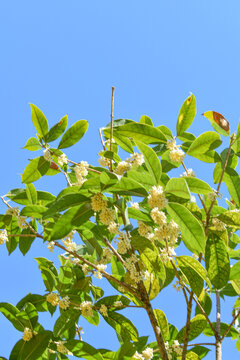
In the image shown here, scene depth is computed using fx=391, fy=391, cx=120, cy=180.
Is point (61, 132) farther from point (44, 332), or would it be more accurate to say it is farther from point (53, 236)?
point (44, 332)

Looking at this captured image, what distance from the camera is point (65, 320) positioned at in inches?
93.9

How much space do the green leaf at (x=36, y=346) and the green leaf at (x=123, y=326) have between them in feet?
1.32

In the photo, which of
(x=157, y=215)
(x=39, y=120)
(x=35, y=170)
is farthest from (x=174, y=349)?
(x=39, y=120)

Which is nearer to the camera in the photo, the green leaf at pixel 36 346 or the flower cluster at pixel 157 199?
the flower cluster at pixel 157 199

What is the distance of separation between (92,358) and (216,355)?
2.34 feet

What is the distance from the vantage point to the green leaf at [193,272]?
6.73 ft

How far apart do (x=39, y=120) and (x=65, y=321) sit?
1.23m

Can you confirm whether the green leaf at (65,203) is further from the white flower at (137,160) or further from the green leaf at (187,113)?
the green leaf at (187,113)

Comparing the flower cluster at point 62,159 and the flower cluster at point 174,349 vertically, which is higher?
the flower cluster at point 62,159

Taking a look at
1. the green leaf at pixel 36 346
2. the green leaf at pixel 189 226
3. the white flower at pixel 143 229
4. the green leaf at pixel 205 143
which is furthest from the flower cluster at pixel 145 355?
the green leaf at pixel 205 143

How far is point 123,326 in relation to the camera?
2.43 metres

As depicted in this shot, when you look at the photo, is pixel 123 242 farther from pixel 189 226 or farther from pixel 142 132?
pixel 142 132

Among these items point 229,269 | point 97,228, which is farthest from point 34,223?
point 229,269

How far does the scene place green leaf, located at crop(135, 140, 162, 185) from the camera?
1.78 m
